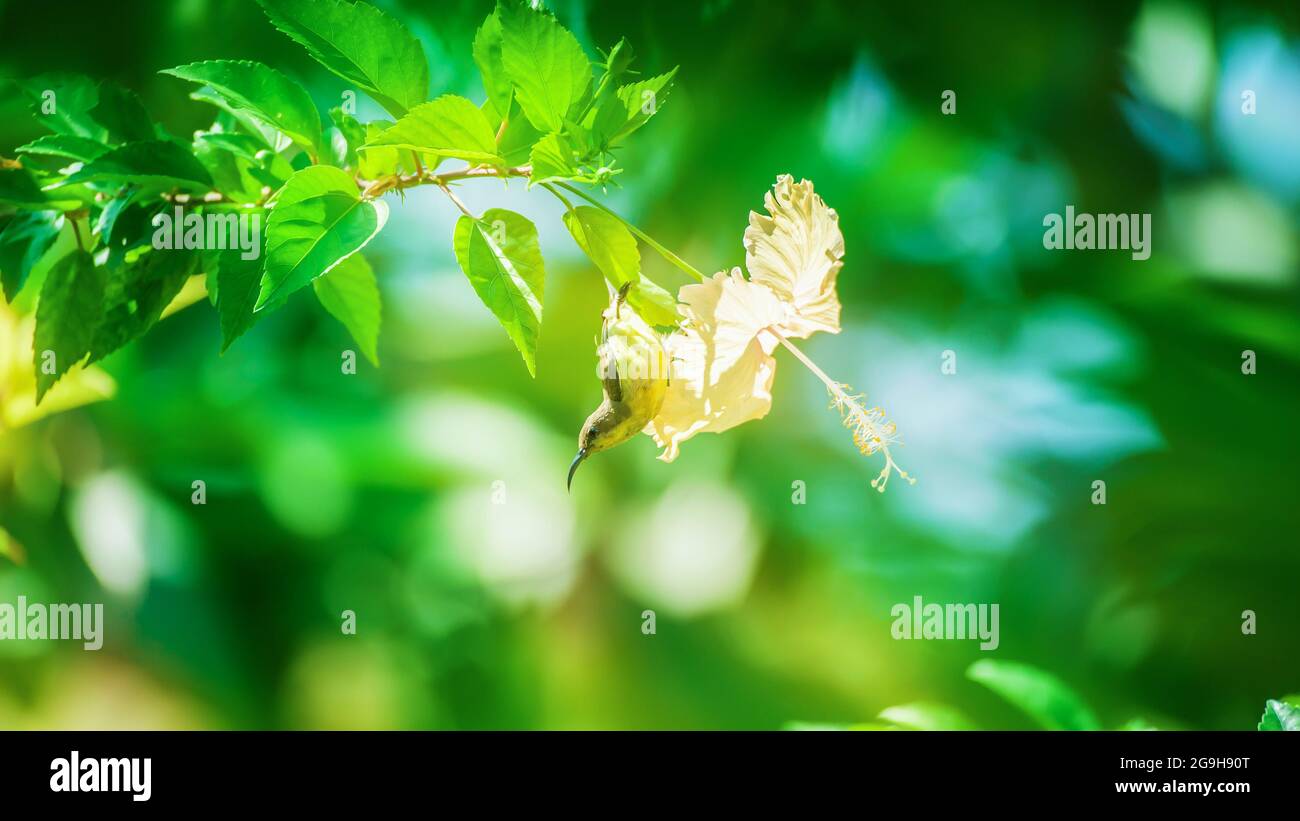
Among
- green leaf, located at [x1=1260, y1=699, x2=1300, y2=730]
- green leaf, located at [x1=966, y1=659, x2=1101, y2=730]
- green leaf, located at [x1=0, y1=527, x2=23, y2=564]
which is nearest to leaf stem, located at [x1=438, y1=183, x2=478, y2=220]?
green leaf, located at [x1=1260, y1=699, x2=1300, y2=730]

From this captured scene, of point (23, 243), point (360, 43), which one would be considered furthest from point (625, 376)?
point (23, 243)

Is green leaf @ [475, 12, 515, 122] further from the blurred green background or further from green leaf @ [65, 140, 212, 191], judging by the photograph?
the blurred green background

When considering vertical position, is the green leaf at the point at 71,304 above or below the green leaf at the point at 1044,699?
above

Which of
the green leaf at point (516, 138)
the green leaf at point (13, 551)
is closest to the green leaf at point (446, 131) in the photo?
the green leaf at point (516, 138)

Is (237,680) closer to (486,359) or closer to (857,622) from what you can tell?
(486,359)

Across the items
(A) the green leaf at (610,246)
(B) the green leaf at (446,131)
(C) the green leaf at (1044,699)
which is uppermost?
(B) the green leaf at (446,131)

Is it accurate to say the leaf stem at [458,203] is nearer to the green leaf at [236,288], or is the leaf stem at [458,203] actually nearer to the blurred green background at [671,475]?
the green leaf at [236,288]
